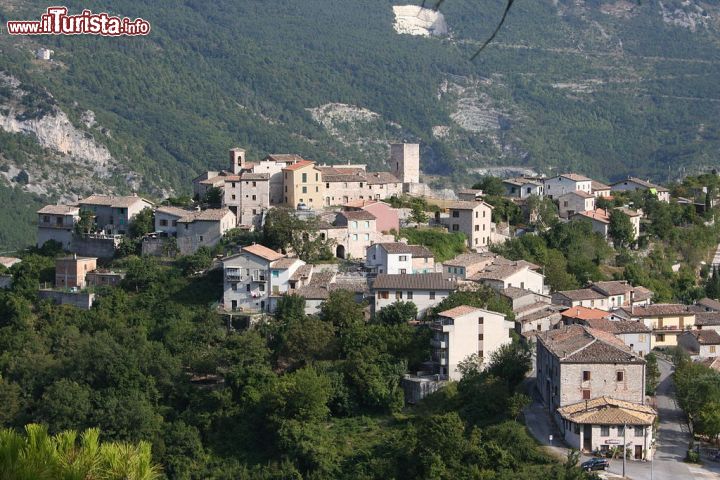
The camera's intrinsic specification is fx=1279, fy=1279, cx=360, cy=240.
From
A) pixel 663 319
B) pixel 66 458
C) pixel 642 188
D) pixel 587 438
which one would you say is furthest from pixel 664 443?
pixel 642 188

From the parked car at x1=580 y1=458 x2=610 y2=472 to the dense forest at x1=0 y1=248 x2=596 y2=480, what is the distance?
891 millimetres

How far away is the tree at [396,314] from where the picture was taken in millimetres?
40438

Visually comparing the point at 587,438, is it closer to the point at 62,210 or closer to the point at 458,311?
the point at 458,311

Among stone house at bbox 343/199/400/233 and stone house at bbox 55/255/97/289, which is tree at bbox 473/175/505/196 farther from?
stone house at bbox 55/255/97/289

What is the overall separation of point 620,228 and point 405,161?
1079 cm

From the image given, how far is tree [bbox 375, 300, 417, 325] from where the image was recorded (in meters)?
40.4

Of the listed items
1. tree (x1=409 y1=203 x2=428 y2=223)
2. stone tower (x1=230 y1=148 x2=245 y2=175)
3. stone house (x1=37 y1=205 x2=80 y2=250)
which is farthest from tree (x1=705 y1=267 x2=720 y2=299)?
stone house (x1=37 y1=205 x2=80 y2=250)

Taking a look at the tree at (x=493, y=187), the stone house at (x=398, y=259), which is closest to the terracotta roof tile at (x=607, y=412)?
the stone house at (x=398, y=259)

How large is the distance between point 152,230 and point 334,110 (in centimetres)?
8818

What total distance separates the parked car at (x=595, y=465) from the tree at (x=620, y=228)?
23.9m

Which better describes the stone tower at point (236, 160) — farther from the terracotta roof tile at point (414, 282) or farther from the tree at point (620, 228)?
the tree at point (620, 228)

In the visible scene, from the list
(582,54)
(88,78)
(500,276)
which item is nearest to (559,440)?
(500,276)

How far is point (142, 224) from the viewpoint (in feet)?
156

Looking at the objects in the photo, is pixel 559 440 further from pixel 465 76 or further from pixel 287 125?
pixel 465 76
